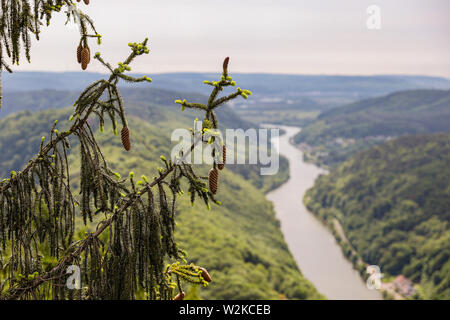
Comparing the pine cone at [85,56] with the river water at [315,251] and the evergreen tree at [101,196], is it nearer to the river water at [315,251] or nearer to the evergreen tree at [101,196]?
the evergreen tree at [101,196]

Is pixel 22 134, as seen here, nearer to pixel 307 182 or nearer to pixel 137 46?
pixel 307 182

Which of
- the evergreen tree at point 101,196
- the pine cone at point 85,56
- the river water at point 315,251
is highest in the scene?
the pine cone at point 85,56

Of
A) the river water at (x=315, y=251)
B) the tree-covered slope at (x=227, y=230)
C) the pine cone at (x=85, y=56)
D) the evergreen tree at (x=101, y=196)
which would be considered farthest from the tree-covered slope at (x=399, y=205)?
the pine cone at (x=85, y=56)

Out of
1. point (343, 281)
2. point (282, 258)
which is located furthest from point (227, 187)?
point (343, 281)

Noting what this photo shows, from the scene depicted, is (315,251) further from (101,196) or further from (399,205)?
(101,196)

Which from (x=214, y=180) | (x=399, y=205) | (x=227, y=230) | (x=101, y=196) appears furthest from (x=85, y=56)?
(x=399, y=205)
